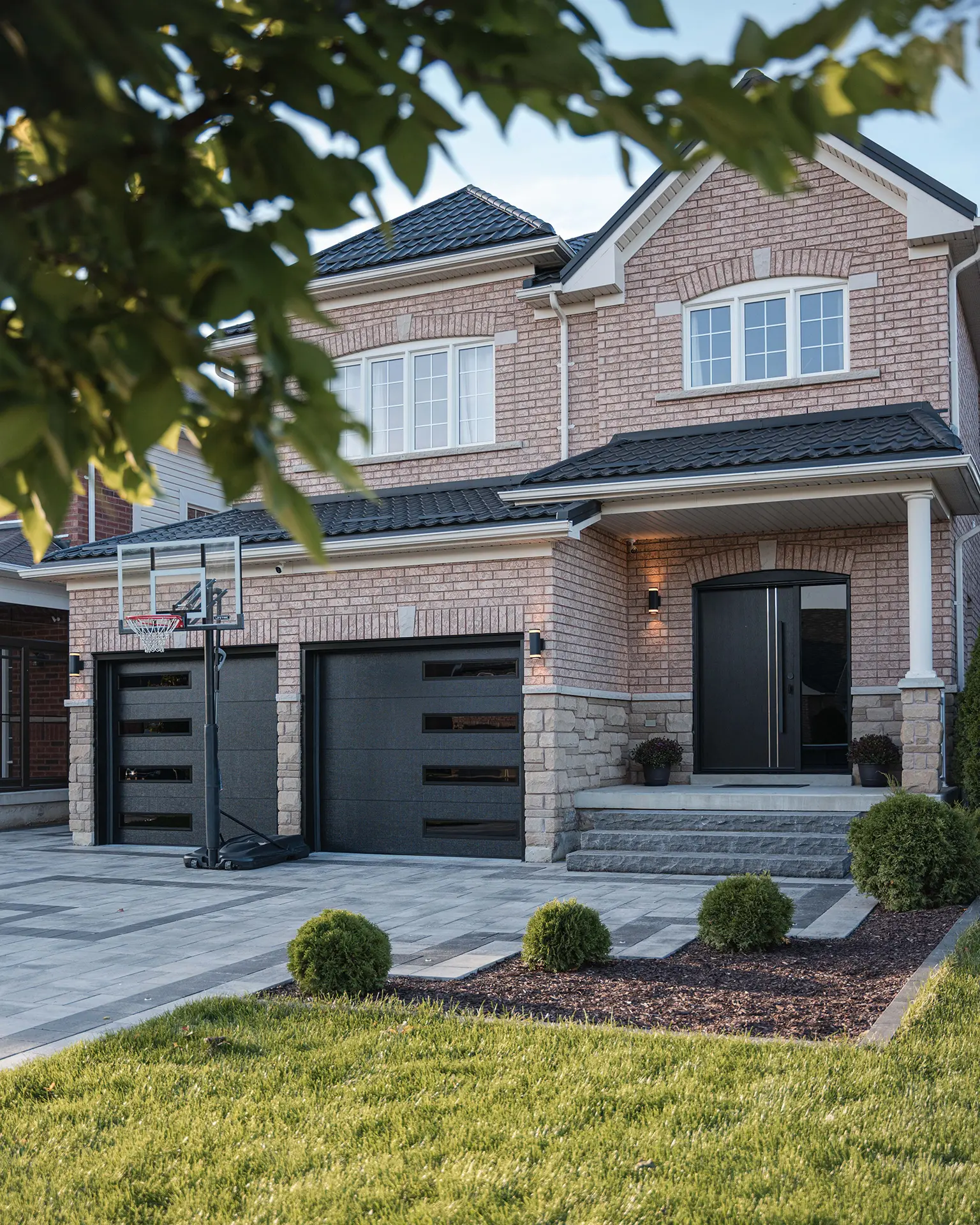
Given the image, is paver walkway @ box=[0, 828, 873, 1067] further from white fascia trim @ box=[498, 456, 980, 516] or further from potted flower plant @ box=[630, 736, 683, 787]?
white fascia trim @ box=[498, 456, 980, 516]

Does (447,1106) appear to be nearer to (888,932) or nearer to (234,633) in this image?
(888,932)

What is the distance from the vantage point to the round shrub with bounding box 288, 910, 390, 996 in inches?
240

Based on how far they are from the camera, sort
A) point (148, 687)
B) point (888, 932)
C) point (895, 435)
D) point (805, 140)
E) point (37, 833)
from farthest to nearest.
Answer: point (37, 833), point (148, 687), point (895, 435), point (888, 932), point (805, 140)

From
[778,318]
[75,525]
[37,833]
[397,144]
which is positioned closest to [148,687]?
[37,833]

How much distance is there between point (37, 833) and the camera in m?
16.5

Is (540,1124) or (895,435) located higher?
(895,435)

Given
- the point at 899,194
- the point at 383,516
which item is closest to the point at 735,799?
the point at 383,516

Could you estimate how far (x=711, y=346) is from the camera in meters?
13.9

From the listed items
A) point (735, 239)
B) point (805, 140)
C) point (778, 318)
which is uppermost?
point (735, 239)

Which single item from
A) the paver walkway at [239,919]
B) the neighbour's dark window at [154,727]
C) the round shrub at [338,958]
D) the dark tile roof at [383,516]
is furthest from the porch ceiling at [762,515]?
the round shrub at [338,958]

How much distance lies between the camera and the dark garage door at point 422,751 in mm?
12531

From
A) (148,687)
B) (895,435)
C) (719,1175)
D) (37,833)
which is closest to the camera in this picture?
(719,1175)

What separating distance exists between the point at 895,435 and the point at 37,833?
1235 cm

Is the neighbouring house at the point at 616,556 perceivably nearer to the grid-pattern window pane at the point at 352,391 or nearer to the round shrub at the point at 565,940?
the grid-pattern window pane at the point at 352,391
